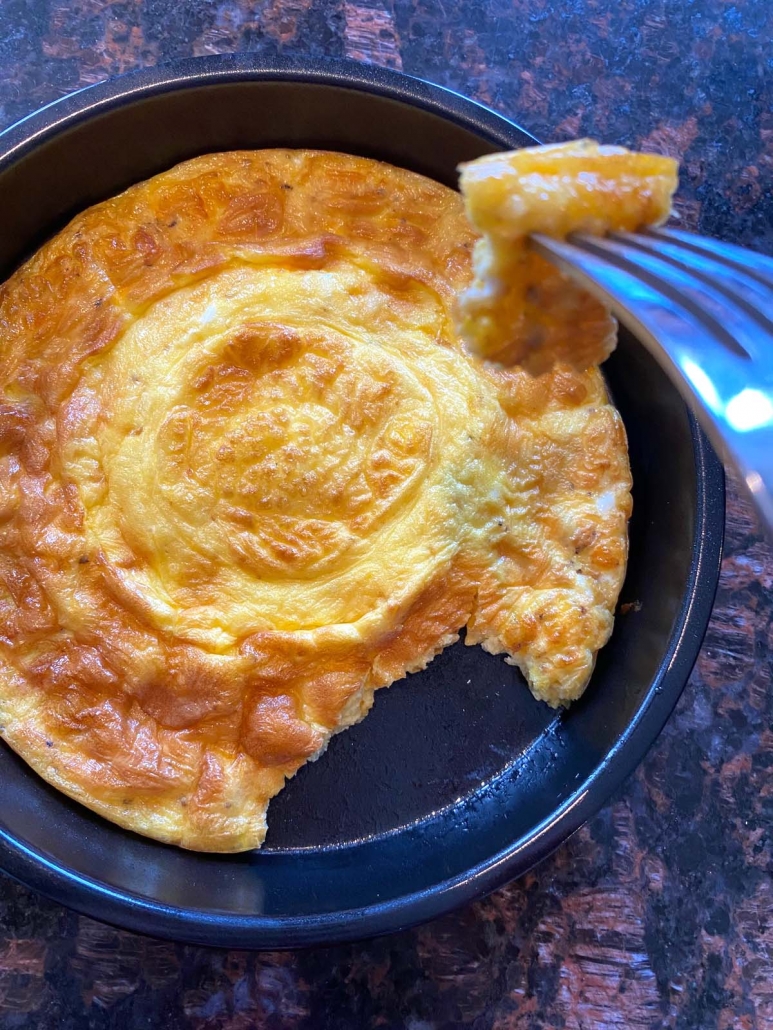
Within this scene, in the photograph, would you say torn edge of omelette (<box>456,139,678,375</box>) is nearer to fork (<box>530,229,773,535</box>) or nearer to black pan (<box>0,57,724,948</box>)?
fork (<box>530,229,773,535</box>)

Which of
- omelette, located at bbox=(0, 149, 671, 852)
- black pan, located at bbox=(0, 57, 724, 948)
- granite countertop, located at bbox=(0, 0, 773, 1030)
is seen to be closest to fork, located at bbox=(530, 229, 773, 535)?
black pan, located at bbox=(0, 57, 724, 948)

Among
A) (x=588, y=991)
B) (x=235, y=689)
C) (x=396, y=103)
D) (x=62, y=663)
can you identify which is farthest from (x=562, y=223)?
(x=588, y=991)

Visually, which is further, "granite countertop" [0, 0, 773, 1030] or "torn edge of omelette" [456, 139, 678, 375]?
"granite countertop" [0, 0, 773, 1030]

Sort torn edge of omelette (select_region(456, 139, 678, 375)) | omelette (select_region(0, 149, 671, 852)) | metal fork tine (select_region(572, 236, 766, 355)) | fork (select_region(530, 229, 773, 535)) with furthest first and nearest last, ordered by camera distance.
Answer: omelette (select_region(0, 149, 671, 852)), torn edge of omelette (select_region(456, 139, 678, 375)), metal fork tine (select_region(572, 236, 766, 355)), fork (select_region(530, 229, 773, 535))

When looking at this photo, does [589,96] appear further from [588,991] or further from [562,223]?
[588,991]

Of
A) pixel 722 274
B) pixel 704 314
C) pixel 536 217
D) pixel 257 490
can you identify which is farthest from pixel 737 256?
pixel 257 490

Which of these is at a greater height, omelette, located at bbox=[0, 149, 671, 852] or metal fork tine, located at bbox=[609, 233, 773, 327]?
metal fork tine, located at bbox=[609, 233, 773, 327]
